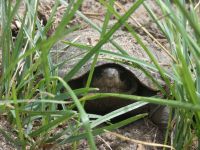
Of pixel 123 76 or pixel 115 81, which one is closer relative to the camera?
pixel 115 81

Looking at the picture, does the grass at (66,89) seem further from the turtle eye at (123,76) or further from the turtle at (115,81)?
the turtle eye at (123,76)

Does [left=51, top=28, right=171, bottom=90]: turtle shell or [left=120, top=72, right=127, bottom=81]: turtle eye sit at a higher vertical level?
[left=51, top=28, right=171, bottom=90]: turtle shell

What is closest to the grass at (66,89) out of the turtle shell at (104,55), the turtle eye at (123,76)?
the turtle shell at (104,55)

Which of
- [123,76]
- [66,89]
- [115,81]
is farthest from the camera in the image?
[123,76]

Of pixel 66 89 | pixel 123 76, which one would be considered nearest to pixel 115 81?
pixel 123 76

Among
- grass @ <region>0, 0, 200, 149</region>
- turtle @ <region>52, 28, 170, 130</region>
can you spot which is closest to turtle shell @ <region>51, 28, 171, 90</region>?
turtle @ <region>52, 28, 170, 130</region>

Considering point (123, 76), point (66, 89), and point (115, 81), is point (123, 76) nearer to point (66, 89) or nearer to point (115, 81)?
point (115, 81)

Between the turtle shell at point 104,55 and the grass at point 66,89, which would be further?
the turtle shell at point 104,55

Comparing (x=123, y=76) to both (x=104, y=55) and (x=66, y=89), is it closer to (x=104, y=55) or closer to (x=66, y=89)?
(x=104, y=55)

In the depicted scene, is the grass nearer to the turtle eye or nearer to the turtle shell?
the turtle shell

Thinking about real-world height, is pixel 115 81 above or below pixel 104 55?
below

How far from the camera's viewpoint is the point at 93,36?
222 cm

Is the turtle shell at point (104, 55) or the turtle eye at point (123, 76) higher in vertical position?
the turtle shell at point (104, 55)

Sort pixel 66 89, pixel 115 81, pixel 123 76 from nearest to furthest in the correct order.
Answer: pixel 66 89 → pixel 115 81 → pixel 123 76
